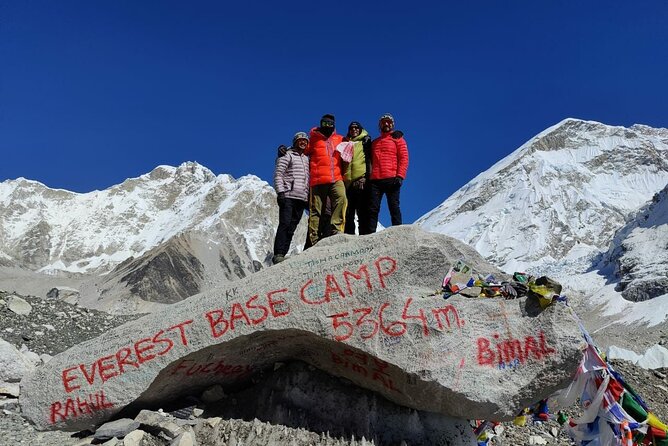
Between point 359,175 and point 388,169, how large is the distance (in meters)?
0.53

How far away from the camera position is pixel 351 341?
616 cm

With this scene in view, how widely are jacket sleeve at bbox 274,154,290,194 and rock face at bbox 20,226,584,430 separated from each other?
7.04ft

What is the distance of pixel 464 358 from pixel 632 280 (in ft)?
333

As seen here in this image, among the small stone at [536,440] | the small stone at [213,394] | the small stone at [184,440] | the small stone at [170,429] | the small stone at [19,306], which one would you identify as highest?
the small stone at [19,306]

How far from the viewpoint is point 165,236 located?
587ft

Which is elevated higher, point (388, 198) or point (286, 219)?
point (388, 198)

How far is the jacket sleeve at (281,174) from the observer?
8.93 metres

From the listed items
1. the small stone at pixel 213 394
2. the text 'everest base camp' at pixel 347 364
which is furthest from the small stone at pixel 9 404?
the small stone at pixel 213 394

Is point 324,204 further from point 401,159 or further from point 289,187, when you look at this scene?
point 401,159

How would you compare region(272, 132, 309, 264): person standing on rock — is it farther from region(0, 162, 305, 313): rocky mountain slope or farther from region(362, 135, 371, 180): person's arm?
region(0, 162, 305, 313): rocky mountain slope

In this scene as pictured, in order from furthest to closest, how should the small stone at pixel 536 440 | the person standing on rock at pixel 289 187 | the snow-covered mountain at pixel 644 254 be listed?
the snow-covered mountain at pixel 644 254
the small stone at pixel 536 440
the person standing on rock at pixel 289 187

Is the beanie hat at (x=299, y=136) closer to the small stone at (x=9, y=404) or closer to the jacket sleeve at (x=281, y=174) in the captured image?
the jacket sleeve at (x=281, y=174)

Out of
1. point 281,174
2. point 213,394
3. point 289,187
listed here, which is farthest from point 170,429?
→ point 281,174

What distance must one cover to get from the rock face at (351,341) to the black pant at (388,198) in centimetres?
220
